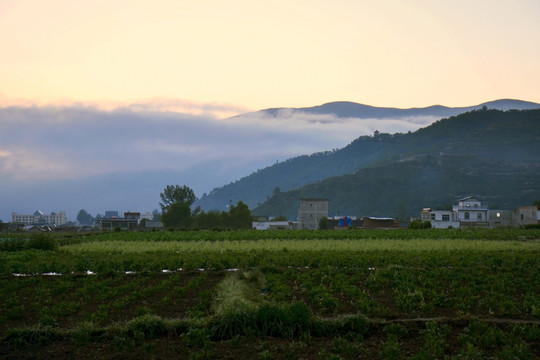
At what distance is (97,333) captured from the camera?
1883 centimetres

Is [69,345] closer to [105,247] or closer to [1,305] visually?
[1,305]

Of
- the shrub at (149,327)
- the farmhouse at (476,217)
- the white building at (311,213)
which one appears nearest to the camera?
the shrub at (149,327)

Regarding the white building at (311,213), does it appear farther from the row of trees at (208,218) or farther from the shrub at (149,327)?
the shrub at (149,327)

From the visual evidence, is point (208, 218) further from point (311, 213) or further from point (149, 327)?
point (149, 327)

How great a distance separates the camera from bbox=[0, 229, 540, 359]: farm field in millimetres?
17172

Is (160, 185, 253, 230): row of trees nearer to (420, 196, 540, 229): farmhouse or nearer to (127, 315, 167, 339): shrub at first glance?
(420, 196, 540, 229): farmhouse

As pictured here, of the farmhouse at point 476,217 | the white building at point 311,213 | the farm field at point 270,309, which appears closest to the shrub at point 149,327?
the farm field at point 270,309

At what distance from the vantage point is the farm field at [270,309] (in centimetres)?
1717

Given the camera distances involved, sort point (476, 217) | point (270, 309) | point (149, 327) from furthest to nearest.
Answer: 1. point (476, 217)
2. point (270, 309)
3. point (149, 327)

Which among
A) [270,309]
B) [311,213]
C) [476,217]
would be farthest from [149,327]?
[476,217]

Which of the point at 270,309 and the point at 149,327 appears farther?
the point at 270,309

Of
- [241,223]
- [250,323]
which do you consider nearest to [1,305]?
[250,323]

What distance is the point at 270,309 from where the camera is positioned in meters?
19.3

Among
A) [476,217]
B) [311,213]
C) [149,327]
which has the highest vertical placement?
[311,213]
